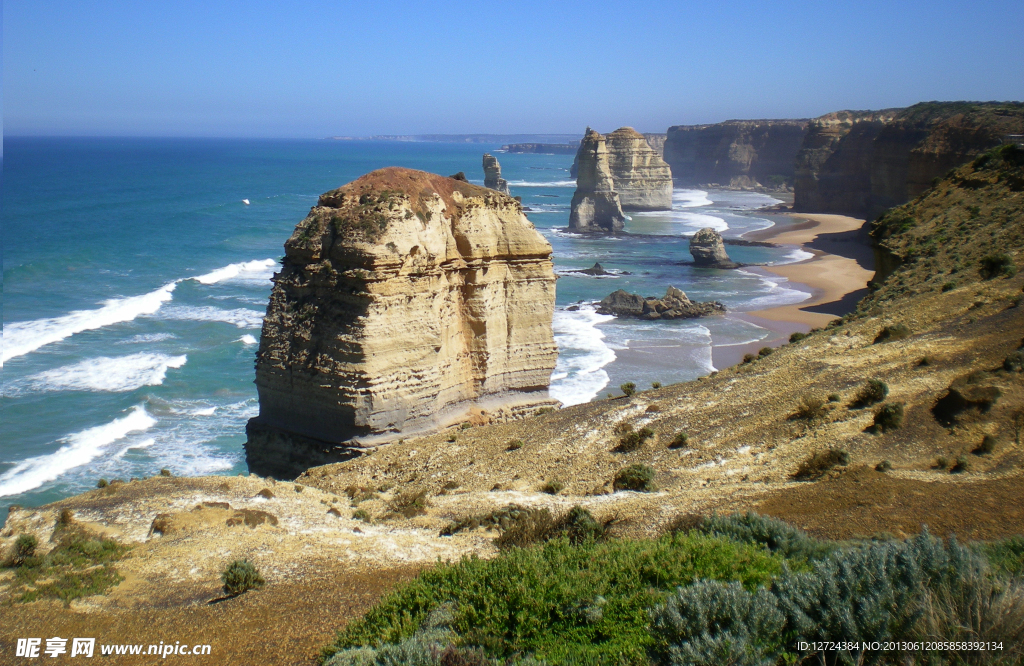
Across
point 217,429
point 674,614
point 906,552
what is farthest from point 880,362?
point 217,429

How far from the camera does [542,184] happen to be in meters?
162

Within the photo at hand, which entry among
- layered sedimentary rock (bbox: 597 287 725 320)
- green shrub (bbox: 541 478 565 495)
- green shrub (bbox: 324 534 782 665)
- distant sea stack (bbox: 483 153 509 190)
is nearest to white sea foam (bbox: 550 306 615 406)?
layered sedimentary rock (bbox: 597 287 725 320)

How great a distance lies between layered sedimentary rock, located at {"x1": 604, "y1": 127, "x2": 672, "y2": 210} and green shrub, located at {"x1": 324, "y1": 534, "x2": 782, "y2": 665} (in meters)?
98.4

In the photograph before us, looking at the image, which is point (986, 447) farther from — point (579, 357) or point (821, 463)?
point (579, 357)

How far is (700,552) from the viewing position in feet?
27.1

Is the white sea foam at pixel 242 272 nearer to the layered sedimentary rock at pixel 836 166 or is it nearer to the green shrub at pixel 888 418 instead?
the green shrub at pixel 888 418

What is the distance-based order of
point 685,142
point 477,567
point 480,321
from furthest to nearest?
point 685,142 < point 480,321 < point 477,567

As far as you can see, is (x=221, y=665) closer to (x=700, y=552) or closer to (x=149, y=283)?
(x=700, y=552)

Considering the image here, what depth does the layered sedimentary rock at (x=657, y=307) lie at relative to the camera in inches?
1811

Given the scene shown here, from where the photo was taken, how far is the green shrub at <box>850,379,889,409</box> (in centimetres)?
1623

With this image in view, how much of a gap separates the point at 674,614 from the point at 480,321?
1569 centimetres

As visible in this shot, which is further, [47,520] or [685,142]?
[685,142]

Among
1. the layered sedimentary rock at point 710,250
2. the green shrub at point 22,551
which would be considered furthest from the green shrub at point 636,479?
the layered sedimentary rock at point 710,250

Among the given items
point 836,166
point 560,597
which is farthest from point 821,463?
point 836,166
